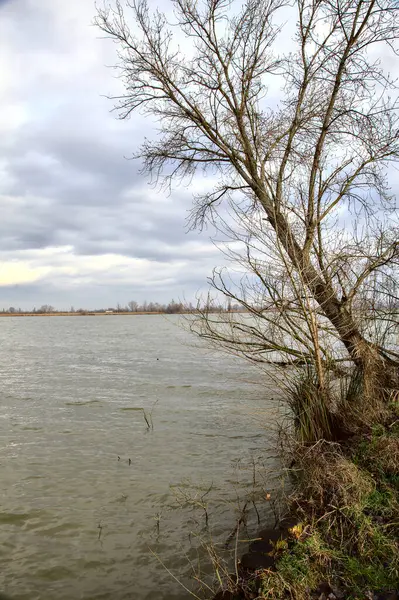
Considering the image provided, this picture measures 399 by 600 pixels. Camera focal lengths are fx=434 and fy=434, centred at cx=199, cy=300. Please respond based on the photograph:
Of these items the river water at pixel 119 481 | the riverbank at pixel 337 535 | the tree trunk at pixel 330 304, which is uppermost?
the tree trunk at pixel 330 304

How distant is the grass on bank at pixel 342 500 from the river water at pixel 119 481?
3.19 feet

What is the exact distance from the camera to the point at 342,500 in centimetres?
499

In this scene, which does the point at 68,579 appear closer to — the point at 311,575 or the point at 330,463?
the point at 311,575

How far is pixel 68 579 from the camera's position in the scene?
16.6 feet

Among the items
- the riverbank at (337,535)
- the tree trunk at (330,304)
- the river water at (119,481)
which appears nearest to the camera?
the riverbank at (337,535)

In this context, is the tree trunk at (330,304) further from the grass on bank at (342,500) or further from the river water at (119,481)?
the river water at (119,481)

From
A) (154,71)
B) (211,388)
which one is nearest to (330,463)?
(154,71)

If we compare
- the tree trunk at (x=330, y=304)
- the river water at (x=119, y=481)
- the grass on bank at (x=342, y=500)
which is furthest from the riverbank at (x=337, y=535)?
the tree trunk at (x=330, y=304)

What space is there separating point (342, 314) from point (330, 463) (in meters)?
3.41

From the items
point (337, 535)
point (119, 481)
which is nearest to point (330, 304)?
point (337, 535)

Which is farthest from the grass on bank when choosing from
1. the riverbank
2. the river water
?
the river water

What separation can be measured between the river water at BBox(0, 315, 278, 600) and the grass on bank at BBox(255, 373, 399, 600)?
0.97 meters

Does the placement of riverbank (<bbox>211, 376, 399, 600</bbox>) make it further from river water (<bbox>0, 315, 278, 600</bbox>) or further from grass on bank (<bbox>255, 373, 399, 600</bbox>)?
river water (<bbox>0, 315, 278, 600</bbox>)

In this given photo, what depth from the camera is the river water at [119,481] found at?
5203 millimetres
